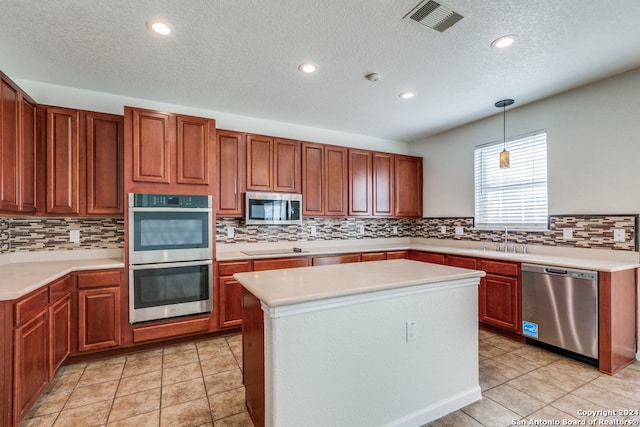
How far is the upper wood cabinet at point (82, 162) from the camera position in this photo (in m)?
2.71

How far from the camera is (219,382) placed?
2.36 meters

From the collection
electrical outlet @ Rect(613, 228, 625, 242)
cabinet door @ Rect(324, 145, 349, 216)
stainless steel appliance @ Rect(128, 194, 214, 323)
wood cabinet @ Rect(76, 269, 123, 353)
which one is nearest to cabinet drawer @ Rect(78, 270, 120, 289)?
wood cabinet @ Rect(76, 269, 123, 353)

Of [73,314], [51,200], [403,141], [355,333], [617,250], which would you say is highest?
[403,141]

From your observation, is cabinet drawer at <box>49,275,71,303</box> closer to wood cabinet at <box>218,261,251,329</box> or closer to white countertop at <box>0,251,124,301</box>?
white countertop at <box>0,251,124,301</box>

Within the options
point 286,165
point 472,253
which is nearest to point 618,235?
point 472,253

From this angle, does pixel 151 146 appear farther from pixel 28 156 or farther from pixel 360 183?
pixel 360 183

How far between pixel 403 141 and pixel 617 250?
3238mm

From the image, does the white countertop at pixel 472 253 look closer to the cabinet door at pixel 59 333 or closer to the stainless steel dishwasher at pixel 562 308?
the stainless steel dishwasher at pixel 562 308

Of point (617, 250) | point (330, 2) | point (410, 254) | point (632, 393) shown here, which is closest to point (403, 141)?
point (410, 254)

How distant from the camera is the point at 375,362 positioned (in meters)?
1.70

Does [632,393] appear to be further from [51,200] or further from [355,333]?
[51,200]

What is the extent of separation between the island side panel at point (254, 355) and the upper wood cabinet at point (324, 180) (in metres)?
2.22

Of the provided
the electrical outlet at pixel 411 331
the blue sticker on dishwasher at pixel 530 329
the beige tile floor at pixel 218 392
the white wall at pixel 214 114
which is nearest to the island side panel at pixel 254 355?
the beige tile floor at pixel 218 392

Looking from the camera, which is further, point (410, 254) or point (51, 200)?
point (410, 254)
